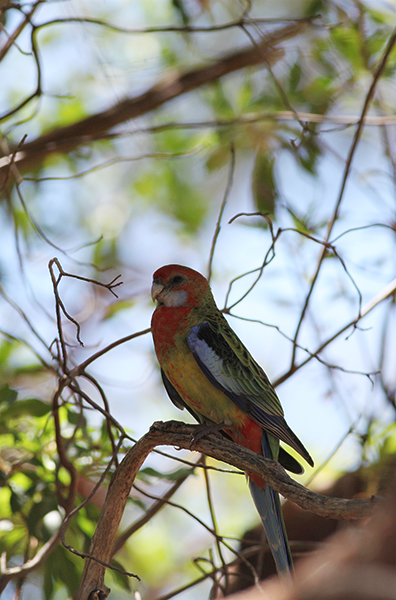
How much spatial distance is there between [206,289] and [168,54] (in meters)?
2.88

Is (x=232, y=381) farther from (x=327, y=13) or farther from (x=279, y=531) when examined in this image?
(x=327, y=13)

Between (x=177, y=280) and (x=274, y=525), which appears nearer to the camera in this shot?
(x=274, y=525)

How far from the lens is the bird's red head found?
10.6ft

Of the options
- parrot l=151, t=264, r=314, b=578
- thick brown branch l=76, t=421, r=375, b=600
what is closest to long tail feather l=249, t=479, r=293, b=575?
parrot l=151, t=264, r=314, b=578

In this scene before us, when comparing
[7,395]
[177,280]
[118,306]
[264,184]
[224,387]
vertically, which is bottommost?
[224,387]

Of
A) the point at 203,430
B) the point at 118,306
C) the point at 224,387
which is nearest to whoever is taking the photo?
the point at 203,430

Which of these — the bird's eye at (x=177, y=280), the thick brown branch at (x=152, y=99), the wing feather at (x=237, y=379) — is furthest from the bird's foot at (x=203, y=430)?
the thick brown branch at (x=152, y=99)

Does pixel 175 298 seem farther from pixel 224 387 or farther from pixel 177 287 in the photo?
pixel 224 387

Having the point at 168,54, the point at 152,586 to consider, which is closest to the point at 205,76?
the point at 168,54

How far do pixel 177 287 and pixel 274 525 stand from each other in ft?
4.60

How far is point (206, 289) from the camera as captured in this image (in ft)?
11.1

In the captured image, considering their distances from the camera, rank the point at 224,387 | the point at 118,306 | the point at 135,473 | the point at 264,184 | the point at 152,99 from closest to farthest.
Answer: the point at 135,473
the point at 224,387
the point at 264,184
the point at 152,99
the point at 118,306

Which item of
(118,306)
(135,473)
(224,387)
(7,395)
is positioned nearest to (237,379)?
(224,387)

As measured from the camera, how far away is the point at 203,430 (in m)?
2.72
